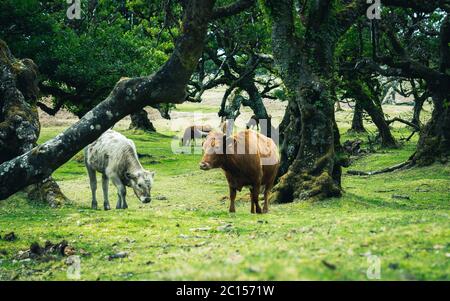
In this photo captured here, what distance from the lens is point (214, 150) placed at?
17.6 meters

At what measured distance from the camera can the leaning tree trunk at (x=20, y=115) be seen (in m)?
19.8

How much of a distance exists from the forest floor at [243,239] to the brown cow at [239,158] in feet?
3.81

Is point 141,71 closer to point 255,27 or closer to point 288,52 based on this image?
point 255,27

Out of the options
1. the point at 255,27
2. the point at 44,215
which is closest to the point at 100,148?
the point at 44,215

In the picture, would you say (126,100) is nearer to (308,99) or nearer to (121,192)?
(308,99)

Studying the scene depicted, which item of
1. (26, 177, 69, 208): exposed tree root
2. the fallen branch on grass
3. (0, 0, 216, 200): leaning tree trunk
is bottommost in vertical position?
the fallen branch on grass

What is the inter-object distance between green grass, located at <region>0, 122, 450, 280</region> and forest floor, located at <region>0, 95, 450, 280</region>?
2cm

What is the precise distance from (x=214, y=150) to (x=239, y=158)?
0.91 meters

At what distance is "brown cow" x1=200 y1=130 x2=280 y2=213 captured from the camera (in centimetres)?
1766

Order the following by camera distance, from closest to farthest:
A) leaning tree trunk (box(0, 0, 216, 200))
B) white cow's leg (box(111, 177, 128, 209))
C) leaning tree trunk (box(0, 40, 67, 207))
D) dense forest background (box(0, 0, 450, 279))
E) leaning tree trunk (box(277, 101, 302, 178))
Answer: leaning tree trunk (box(0, 0, 216, 200)), dense forest background (box(0, 0, 450, 279)), leaning tree trunk (box(0, 40, 67, 207)), white cow's leg (box(111, 177, 128, 209)), leaning tree trunk (box(277, 101, 302, 178))

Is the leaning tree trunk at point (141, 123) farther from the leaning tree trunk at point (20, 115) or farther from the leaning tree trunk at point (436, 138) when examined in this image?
the leaning tree trunk at point (20, 115)

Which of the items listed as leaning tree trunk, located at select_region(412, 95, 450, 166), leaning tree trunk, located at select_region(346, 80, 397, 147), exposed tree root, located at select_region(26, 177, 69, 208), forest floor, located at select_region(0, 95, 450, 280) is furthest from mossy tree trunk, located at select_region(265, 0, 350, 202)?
leaning tree trunk, located at select_region(346, 80, 397, 147)

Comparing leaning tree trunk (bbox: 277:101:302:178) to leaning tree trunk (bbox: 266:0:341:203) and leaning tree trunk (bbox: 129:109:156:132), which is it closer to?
leaning tree trunk (bbox: 266:0:341:203)

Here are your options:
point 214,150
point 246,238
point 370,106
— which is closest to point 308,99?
point 214,150
